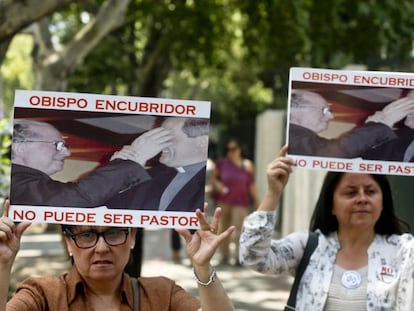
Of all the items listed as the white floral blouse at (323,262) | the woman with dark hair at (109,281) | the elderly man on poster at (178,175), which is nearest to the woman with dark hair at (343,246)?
the white floral blouse at (323,262)

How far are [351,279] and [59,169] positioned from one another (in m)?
1.35

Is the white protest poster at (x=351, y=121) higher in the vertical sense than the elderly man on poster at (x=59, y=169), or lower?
higher

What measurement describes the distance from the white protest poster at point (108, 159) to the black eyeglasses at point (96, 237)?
0.04m

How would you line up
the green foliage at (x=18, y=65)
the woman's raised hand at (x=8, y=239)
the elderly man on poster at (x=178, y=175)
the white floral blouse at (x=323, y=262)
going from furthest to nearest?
1. the green foliage at (x=18, y=65)
2. the white floral blouse at (x=323, y=262)
3. the elderly man on poster at (x=178, y=175)
4. the woman's raised hand at (x=8, y=239)

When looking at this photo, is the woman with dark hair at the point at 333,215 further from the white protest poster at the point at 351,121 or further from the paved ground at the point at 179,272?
the paved ground at the point at 179,272

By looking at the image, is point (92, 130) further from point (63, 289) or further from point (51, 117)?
point (63, 289)

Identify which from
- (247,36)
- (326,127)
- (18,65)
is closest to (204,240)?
(326,127)

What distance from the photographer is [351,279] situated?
3.60m

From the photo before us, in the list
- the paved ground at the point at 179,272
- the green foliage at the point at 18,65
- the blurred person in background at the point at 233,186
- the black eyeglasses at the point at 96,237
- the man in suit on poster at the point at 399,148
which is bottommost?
the paved ground at the point at 179,272

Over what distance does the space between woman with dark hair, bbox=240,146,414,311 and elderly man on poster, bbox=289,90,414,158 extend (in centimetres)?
10

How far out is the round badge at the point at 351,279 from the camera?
357 centimetres

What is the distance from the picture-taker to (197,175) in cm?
321

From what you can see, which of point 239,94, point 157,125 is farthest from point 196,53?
point 239,94

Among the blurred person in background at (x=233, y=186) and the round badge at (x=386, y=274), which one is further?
the blurred person in background at (x=233, y=186)
